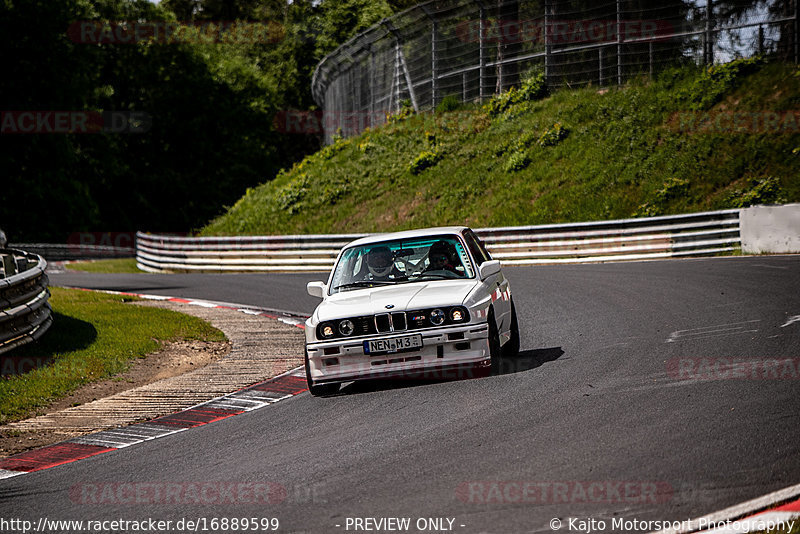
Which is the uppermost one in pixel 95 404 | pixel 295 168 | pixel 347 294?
pixel 295 168

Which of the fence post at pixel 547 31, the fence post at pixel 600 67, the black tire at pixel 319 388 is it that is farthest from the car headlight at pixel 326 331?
the fence post at pixel 547 31

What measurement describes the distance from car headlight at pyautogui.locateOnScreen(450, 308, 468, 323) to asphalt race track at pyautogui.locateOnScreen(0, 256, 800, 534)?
2.00 feet

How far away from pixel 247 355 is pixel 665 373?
5.73 metres

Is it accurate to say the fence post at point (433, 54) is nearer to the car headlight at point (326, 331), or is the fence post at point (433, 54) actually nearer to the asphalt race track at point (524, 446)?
the asphalt race track at point (524, 446)

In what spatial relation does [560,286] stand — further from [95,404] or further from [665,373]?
[95,404]

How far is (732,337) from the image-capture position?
9.60 meters

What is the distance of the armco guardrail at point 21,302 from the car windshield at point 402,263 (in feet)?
14.0

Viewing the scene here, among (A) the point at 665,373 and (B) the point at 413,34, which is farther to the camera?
(B) the point at 413,34

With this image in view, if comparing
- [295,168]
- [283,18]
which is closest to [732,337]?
[295,168]

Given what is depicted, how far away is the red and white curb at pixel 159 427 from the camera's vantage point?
7109 mm

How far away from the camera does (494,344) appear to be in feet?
28.8

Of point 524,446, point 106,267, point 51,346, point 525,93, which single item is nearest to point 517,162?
point 525,93

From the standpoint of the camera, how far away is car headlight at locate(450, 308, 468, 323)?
8.37 meters

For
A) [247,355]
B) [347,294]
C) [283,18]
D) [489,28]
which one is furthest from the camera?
[283,18]
